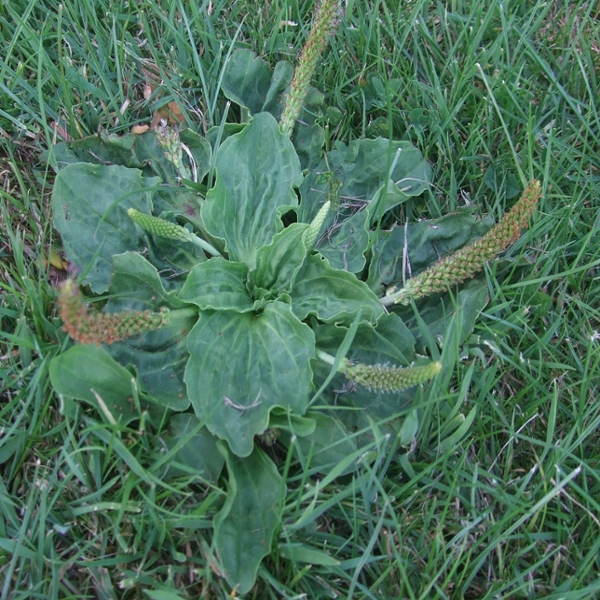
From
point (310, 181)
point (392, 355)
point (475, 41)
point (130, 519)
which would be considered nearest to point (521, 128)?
point (475, 41)

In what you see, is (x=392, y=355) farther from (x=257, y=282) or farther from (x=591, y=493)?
(x=591, y=493)

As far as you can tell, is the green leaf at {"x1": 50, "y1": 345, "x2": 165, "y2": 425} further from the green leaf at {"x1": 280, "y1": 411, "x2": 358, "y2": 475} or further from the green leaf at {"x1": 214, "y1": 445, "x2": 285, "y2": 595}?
the green leaf at {"x1": 280, "y1": 411, "x2": 358, "y2": 475}

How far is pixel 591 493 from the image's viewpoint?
2.99 m

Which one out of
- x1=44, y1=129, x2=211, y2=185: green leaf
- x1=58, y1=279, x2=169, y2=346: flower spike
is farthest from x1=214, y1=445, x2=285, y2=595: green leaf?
x1=44, y1=129, x2=211, y2=185: green leaf

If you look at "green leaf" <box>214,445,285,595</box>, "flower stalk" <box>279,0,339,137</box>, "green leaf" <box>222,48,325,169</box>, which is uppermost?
"flower stalk" <box>279,0,339,137</box>

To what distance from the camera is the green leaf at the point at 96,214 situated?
3.14 m

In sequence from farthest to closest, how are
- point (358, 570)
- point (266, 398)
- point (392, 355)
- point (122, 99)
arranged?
1. point (122, 99)
2. point (392, 355)
3. point (266, 398)
4. point (358, 570)

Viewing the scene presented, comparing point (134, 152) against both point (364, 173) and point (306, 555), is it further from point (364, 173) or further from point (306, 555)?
point (306, 555)

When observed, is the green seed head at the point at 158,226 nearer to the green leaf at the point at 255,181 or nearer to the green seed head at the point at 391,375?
the green leaf at the point at 255,181

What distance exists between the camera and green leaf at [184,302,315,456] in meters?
2.78

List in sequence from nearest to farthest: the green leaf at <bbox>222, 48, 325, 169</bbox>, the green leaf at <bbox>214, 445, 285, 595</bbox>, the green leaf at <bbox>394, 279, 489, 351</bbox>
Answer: the green leaf at <bbox>214, 445, 285, 595</bbox>, the green leaf at <bbox>394, 279, 489, 351</bbox>, the green leaf at <bbox>222, 48, 325, 169</bbox>

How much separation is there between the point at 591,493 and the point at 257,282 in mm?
1842

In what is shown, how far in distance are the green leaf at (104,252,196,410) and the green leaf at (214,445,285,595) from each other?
1.32 ft

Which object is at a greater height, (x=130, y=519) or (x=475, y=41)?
(x=475, y=41)
